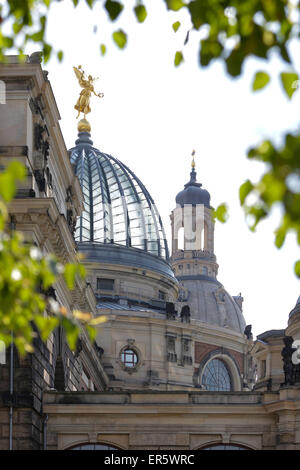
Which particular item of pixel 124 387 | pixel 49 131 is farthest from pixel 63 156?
pixel 124 387

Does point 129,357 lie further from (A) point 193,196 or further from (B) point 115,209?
(A) point 193,196

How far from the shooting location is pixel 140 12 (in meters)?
11.4

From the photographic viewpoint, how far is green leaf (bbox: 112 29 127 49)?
37.9 ft

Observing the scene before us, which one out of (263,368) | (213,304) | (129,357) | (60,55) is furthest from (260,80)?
(213,304)

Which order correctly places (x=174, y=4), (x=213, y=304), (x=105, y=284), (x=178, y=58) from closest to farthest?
1. (x=174, y=4)
2. (x=178, y=58)
3. (x=105, y=284)
4. (x=213, y=304)

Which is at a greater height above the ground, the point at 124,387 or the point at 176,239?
the point at 176,239

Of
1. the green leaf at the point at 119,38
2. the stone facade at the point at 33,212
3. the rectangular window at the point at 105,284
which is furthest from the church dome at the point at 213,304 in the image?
the green leaf at the point at 119,38

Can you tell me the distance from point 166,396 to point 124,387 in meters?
30.8

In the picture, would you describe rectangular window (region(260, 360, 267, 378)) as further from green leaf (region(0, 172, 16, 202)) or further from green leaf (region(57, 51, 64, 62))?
green leaf (region(0, 172, 16, 202))

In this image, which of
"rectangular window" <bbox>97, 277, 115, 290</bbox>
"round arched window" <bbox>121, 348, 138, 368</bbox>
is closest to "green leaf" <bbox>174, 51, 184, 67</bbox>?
"round arched window" <bbox>121, 348, 138, 368</bbox>

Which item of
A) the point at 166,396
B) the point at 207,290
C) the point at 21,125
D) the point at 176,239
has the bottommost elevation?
the point at 166,396

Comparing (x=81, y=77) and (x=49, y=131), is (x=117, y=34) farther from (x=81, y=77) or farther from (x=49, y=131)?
(x=81, y=77)

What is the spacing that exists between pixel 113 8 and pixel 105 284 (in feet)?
194
